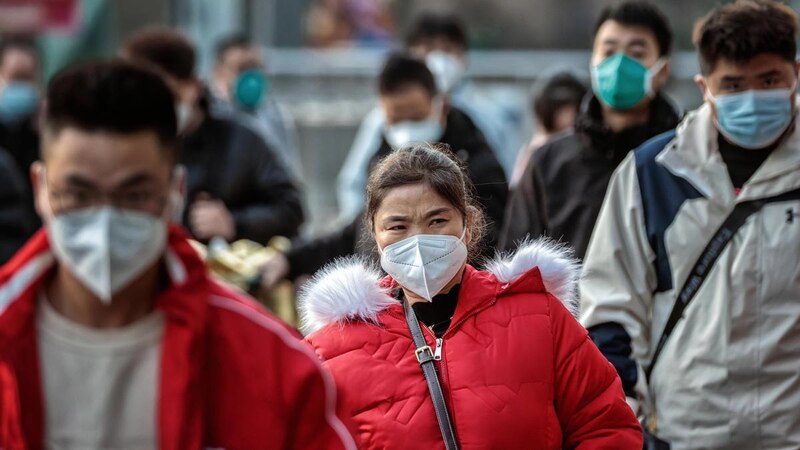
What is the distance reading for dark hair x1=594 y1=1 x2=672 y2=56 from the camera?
705cm

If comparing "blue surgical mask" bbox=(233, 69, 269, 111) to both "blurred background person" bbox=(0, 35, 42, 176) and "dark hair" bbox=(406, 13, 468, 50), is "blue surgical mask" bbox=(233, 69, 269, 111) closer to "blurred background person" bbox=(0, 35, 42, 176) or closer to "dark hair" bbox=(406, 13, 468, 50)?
"dark hair" bbox=(406, 13, 468, 50)

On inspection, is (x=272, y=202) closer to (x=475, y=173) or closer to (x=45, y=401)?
(x=475, y=173)

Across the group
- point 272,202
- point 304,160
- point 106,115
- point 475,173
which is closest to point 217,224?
point 272,202

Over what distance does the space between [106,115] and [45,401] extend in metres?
0.65

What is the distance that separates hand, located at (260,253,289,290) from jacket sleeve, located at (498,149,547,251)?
1.55 m

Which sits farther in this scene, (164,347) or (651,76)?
(651,76)

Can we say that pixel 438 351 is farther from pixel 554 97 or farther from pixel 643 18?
pixel 554 97

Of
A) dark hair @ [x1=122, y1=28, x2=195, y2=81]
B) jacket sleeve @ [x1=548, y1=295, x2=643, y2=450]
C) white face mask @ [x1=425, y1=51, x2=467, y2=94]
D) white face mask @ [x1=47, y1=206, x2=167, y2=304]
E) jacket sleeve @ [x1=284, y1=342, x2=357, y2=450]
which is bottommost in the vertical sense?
white face mask @ [x1=425, y1=51, x2=467, y2=94]

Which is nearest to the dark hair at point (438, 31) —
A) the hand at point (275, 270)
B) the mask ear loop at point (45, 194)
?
the hand at point (275, 270)

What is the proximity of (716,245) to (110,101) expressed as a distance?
2.70m

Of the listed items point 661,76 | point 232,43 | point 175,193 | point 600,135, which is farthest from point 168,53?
point 175,193

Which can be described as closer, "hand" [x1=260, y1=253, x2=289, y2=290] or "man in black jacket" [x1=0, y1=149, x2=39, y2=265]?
"hand" [x1=260, y1=253, x2=289, y2=290]

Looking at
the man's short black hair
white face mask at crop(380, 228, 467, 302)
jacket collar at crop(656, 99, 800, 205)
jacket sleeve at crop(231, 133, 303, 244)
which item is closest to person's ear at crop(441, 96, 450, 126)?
the man's short black hair

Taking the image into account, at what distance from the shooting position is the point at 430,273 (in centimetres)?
484
